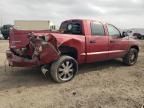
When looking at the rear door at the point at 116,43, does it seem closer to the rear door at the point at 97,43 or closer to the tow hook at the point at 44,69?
the rear door at the point at 97,43

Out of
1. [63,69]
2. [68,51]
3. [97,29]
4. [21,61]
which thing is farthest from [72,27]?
[21,61]

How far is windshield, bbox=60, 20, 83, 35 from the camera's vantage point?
8188mm

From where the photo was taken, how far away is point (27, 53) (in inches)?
300

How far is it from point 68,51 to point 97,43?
1157mm

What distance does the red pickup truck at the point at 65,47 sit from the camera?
7.02 m

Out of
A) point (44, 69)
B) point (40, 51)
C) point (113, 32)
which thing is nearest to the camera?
point (40, 51)

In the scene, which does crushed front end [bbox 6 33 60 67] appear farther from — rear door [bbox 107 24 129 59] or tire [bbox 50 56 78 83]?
rear door [bbox 107 24 129 59]

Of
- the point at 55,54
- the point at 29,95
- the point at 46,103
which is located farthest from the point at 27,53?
the point at 46,103

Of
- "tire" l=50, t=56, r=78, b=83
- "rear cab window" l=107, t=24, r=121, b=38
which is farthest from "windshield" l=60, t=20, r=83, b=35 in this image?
"rear cab window" l=107, t=24, r=121, b=38

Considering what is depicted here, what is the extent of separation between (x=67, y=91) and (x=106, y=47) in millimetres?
2826

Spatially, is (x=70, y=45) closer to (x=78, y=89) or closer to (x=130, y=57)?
(x=78, y=89)

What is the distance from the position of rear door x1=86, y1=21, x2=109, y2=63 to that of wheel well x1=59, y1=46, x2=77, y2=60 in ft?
1.51

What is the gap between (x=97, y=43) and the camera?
8.33 meters

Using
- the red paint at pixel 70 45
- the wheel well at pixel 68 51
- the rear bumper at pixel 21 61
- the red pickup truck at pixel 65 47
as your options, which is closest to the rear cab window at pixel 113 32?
the red pickup truck at pixel 65 47
